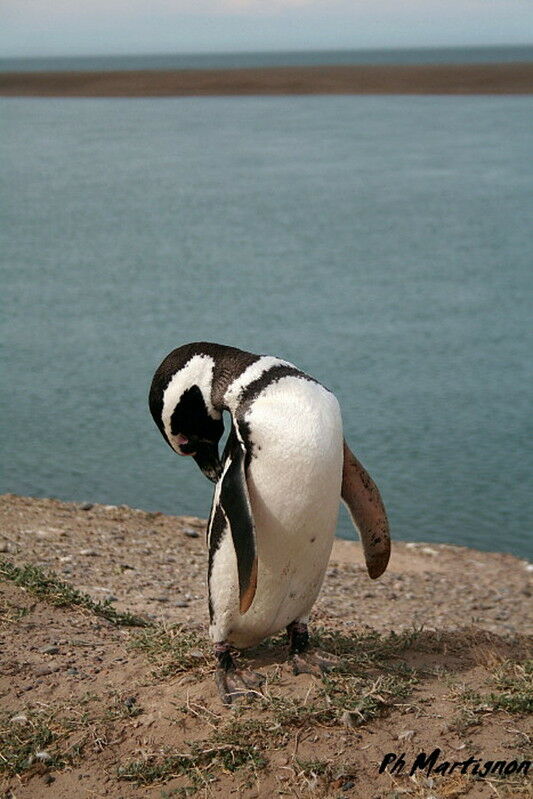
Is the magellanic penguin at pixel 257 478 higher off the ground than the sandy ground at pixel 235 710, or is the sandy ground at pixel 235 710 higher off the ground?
the magellanic penguin at pixel 257 478

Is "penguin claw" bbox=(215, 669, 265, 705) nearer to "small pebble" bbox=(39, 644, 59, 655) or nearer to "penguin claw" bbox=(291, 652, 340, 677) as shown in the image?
"penguin claw" bbox=(291, 652, 340, 677)

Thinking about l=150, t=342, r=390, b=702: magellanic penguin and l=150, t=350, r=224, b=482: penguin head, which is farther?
l=150, t=350, r=224, b=482: penguin head

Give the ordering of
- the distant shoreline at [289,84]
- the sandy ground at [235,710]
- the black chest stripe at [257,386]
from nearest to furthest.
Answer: the sandy ground at [235,710], the black chest stripe at [257,386], the distant shoreline at [289,84]

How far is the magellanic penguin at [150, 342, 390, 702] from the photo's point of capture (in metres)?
4.02

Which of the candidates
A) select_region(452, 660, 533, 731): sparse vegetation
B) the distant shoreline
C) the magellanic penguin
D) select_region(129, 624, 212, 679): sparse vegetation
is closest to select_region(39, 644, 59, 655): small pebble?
select_region(129, 624, 212, 679): sparse vegetation

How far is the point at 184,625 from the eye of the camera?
5023 millimetres

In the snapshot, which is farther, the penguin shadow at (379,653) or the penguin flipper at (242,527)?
the penguin shadow at (379,653)

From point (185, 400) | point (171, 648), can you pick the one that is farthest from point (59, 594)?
point (185, 400)

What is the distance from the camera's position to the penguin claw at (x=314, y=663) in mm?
4191

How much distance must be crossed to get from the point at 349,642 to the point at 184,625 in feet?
2.46

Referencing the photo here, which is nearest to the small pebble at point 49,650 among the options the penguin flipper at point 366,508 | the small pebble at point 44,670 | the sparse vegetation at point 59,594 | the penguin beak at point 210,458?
the small pebble at point 44,670

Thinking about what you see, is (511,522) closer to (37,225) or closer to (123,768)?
(123,768)

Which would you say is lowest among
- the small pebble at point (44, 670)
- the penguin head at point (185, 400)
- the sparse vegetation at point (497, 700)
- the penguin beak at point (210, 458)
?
the small pebble at point (44, 670)

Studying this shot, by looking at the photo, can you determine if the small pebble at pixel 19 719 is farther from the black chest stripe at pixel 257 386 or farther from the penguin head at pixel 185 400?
the black chest stripe at pixel 257 386
